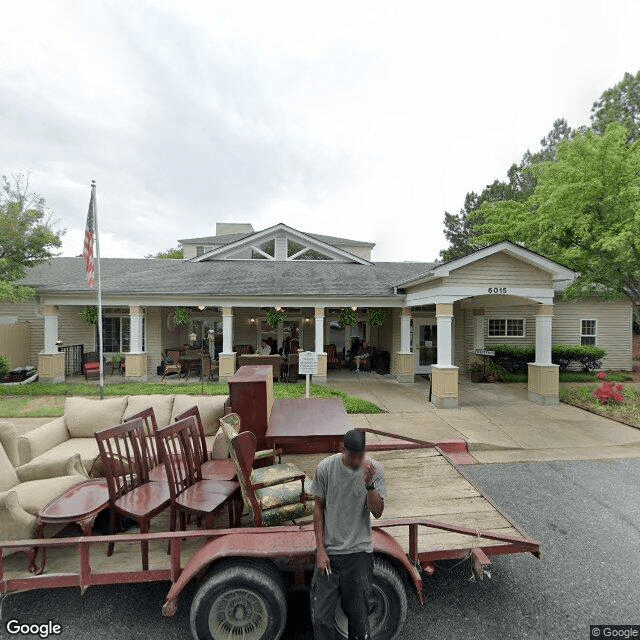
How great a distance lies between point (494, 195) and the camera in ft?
96.6

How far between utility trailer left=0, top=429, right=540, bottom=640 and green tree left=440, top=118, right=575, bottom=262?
29607 mm

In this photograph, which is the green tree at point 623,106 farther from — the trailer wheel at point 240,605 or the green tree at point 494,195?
the trailer wheel at point 240,605

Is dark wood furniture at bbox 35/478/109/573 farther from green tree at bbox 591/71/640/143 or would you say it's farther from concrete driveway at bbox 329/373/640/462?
green tree at bbox 591/71/640/143

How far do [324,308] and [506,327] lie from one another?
886cm

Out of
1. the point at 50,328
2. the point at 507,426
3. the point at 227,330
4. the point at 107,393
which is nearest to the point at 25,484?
the point at 107,393

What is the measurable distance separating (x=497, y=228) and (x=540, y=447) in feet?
31.4

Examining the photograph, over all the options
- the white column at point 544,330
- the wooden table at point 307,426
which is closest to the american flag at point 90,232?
the wooden table at point 307,426

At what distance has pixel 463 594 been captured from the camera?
313cm

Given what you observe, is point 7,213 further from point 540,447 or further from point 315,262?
point 540,447

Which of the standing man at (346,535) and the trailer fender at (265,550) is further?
the trailer fender at (265,550)

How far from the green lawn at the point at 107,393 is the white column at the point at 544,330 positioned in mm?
5501

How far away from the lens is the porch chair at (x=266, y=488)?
285 cm

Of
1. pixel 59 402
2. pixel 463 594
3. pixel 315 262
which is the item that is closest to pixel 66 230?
pixel 59 402

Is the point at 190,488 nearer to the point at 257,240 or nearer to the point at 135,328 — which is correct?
the point at 135,328
